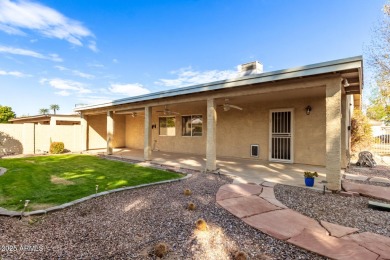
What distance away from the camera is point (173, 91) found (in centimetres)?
773

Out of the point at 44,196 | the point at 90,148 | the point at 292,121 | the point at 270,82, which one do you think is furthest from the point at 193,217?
the point at 90,148

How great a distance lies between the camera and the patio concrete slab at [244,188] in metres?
4.63

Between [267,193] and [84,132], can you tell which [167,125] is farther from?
[267,193]

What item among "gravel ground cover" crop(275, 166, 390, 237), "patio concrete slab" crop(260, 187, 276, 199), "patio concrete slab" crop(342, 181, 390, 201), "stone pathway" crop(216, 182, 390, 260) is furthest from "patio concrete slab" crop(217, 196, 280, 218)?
"patio concrete slab" crop(342, 181, 390, 201)

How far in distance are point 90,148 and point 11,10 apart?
8.46 metres

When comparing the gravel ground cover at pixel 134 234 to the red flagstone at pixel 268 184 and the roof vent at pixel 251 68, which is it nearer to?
the red flagstone at pixel 268 184

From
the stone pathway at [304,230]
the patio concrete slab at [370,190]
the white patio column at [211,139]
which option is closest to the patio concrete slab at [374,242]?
the stone pathway at [304,230]

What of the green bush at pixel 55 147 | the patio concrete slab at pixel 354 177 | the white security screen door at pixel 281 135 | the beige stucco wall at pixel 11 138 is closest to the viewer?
the patio concrete slab at pixel 354 177

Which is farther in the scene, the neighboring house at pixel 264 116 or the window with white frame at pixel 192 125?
the window with white frame at pixel 192 125

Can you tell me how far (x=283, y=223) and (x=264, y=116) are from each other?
21.6 ft

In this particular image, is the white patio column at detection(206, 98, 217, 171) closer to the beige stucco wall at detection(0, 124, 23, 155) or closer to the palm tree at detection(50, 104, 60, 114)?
the beige stucco wall at detection(0, 124, 23, 155)

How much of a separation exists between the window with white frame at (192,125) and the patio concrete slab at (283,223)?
26.9 feet

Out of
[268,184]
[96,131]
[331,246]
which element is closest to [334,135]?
[268,184]

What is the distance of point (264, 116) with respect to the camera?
916cm
